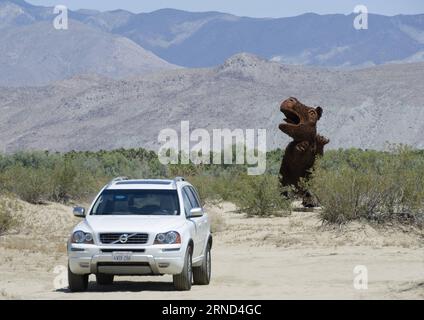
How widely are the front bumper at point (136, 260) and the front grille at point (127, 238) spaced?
11 centimetres

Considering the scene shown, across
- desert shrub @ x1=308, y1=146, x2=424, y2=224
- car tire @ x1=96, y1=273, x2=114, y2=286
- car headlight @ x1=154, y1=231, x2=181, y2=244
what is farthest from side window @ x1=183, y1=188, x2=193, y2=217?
desert shrub @ x1=308, y1=146, x2=424, y2=224

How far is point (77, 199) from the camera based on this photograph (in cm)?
3950

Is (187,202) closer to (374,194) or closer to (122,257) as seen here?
(122,257)

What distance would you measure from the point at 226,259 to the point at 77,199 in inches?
734

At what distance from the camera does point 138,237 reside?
14523 mm

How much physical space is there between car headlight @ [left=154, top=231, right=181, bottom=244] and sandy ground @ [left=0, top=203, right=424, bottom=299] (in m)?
0.73

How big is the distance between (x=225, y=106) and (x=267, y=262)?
10644cm

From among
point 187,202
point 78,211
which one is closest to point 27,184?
point 187,202

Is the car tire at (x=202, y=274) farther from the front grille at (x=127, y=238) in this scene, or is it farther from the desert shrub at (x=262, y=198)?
the desert shrub at (x=262, y=198)

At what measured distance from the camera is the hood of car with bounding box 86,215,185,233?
1456 cm
